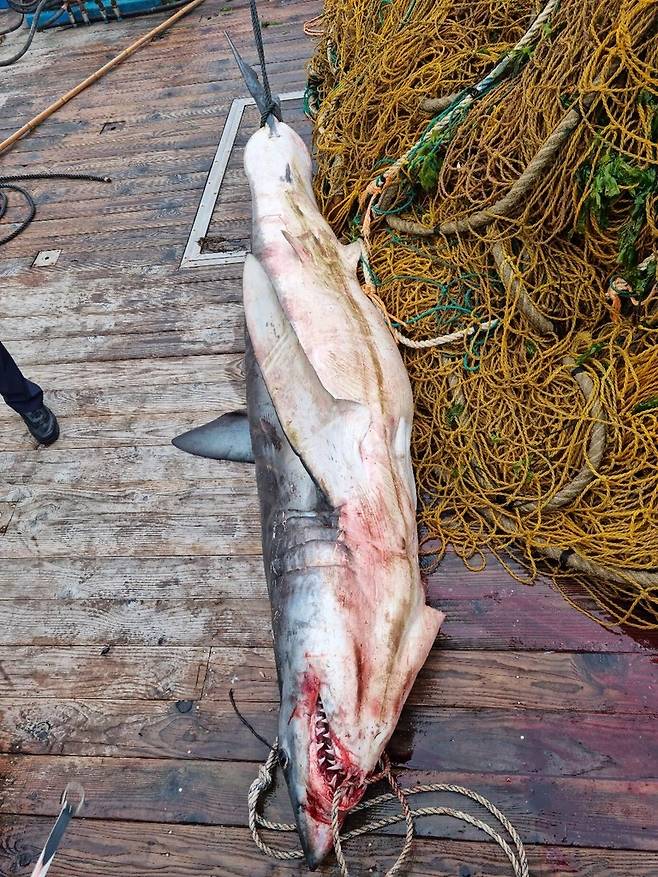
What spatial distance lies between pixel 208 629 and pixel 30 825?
90 cm

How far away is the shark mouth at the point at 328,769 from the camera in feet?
6.22

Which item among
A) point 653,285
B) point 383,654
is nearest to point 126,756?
point 383,654

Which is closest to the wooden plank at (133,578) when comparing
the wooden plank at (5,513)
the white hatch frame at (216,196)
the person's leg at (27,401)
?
the wooden plank at (5,513)

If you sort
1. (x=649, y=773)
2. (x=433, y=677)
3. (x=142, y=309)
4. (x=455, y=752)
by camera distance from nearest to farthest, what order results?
(x=649, y=773)
(x=455, y=752)
(x=433, y=677)
(x=142, y=309)

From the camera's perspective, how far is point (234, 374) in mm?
3553

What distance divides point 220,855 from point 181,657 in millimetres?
722

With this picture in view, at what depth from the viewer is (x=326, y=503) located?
2271mm

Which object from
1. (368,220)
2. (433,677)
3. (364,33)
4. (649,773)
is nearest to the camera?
(649,773)

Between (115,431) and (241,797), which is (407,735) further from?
(115,431)

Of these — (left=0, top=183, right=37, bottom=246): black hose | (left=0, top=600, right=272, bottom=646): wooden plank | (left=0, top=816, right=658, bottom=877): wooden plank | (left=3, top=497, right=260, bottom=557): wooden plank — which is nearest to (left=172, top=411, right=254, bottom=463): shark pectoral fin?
(left=3, top=497, right=260, bottom=557): wooden plank

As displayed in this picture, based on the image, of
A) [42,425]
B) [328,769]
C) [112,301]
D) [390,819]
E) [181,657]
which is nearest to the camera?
[328,769]

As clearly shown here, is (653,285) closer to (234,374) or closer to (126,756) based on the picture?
(234,374)

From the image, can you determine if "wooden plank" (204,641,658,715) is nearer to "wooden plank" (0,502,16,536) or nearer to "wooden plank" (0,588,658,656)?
"wooden plank" (0,588,658,656)

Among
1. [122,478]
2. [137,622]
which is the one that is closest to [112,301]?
[122,478]
